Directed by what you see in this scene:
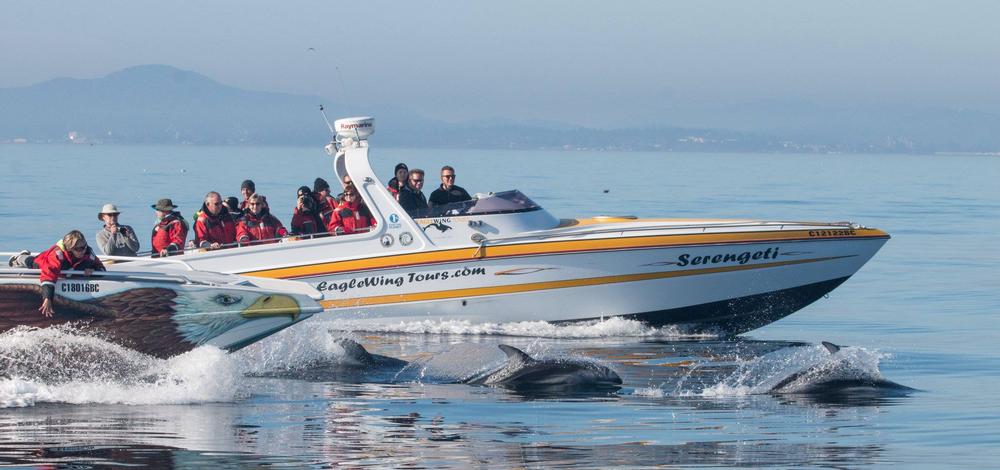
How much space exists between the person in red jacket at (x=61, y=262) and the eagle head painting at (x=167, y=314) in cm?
11

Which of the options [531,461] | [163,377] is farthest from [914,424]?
[163,377]

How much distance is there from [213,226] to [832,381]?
8.99 m

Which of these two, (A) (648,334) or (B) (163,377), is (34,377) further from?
(A) (648,334)

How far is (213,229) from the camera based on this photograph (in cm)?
1994

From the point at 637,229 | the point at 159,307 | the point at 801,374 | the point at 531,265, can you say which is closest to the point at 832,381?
the point at 801,374

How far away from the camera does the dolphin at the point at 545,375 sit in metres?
15.4

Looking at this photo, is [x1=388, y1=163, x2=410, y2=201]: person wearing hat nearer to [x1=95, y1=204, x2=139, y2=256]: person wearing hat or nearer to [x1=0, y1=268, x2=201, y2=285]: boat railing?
[x1=95, y1=204, x2=139, y2=256]: person wearing hat

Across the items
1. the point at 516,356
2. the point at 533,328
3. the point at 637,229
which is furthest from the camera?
the point at 637,229

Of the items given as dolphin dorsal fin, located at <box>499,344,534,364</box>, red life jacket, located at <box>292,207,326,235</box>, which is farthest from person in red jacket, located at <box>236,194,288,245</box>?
dolphin dorsal fin, located at <box>499,344,534,364</box>

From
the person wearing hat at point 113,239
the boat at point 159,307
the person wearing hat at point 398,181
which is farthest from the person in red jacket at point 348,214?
the boat at point 159,307

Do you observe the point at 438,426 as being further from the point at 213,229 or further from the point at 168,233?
the point at 213,229

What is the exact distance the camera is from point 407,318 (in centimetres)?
2020

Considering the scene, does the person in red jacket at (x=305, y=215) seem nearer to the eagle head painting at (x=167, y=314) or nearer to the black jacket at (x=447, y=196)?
the black jacket at (x=447, y=196)

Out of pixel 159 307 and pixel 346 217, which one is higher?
pixel 346 217
